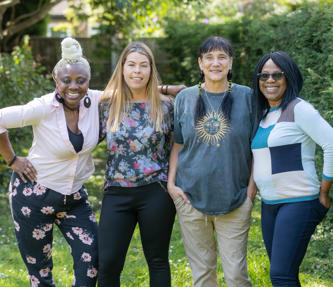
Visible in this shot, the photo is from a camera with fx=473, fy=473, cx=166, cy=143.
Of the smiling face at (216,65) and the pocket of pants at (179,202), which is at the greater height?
the smiling face at (216,65)

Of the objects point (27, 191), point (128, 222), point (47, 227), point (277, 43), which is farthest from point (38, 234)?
point (277, 43)

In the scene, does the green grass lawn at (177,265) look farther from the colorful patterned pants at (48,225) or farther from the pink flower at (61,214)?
the pink flower at (61,214)

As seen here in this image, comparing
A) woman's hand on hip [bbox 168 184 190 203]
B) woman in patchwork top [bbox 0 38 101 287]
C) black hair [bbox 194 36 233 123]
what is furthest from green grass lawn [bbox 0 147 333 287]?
black hair [bbox 194 36 233 123]

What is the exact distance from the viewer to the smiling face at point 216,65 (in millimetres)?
3059

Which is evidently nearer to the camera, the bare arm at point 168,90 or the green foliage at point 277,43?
the bare arm at point 168,90

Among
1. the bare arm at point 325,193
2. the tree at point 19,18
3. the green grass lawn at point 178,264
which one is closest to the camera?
the bare arm at point 325,193

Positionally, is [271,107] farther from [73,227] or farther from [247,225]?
[73,227]

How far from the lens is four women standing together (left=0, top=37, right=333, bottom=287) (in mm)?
3023

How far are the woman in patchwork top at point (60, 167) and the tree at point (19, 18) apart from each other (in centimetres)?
660

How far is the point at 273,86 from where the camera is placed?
288 cm

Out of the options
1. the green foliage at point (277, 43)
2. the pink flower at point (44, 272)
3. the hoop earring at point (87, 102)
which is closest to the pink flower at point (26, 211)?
the pink flower at point (44, 272)

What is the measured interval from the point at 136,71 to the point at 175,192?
0.86 m

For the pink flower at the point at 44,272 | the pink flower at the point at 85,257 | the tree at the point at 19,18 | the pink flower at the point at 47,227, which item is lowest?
the pink flower at the point at 44,272

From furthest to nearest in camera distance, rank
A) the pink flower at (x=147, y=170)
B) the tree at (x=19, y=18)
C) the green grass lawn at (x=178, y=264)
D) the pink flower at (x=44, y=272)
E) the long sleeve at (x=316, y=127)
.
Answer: the tree at (x=19, y=18) → the green grass lawn at (x=178, y=264) → the pink flower at (x=44, y=272) → the pink flower at (x=147, y=170) → the long sleeve at (x=316, y=127)
